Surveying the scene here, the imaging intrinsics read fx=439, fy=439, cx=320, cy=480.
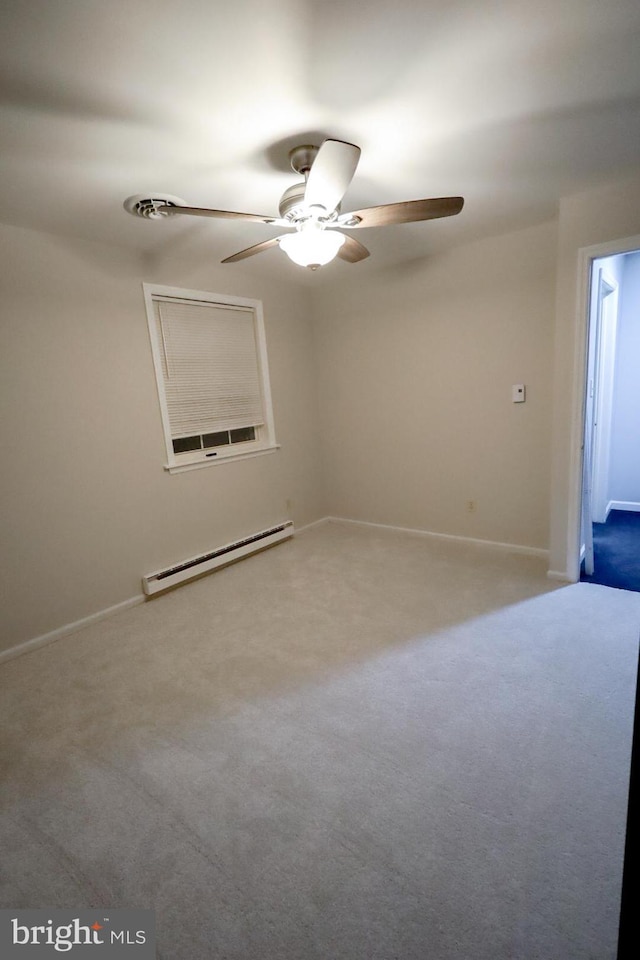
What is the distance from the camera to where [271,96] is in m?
1.57

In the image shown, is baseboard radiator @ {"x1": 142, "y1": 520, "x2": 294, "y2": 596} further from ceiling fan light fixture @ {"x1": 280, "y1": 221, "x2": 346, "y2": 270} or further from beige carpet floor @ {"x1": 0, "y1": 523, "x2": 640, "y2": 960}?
ceiling fan light fixture @ {"x1": 280, "y1": 221, "x2": 346, "y2": 270}

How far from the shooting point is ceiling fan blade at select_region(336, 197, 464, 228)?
174 centimetres

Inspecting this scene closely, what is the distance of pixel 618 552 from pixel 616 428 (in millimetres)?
1509

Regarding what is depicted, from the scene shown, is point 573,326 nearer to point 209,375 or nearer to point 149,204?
point 149,204

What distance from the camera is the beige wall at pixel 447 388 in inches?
130

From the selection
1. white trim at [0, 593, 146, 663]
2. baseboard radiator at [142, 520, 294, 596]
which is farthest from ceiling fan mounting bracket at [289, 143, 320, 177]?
white trim at [0, 593, 146, 663]

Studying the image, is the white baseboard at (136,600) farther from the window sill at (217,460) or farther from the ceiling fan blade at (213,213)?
the ceiling fan blade at (213,213)

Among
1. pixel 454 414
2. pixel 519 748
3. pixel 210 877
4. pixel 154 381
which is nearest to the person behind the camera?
pixel 210 877

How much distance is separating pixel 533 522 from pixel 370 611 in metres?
1.58

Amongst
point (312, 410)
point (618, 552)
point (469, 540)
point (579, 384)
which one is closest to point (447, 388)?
point (579, 384)

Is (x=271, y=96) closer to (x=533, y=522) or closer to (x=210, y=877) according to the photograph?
(x=210, y=877)

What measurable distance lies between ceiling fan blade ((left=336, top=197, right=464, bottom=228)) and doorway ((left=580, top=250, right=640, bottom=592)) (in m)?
2.07

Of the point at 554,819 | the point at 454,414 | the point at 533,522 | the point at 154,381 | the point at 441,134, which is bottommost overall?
the point at 554,819

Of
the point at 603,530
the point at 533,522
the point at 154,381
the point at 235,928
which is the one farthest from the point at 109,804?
the point at 603,530
